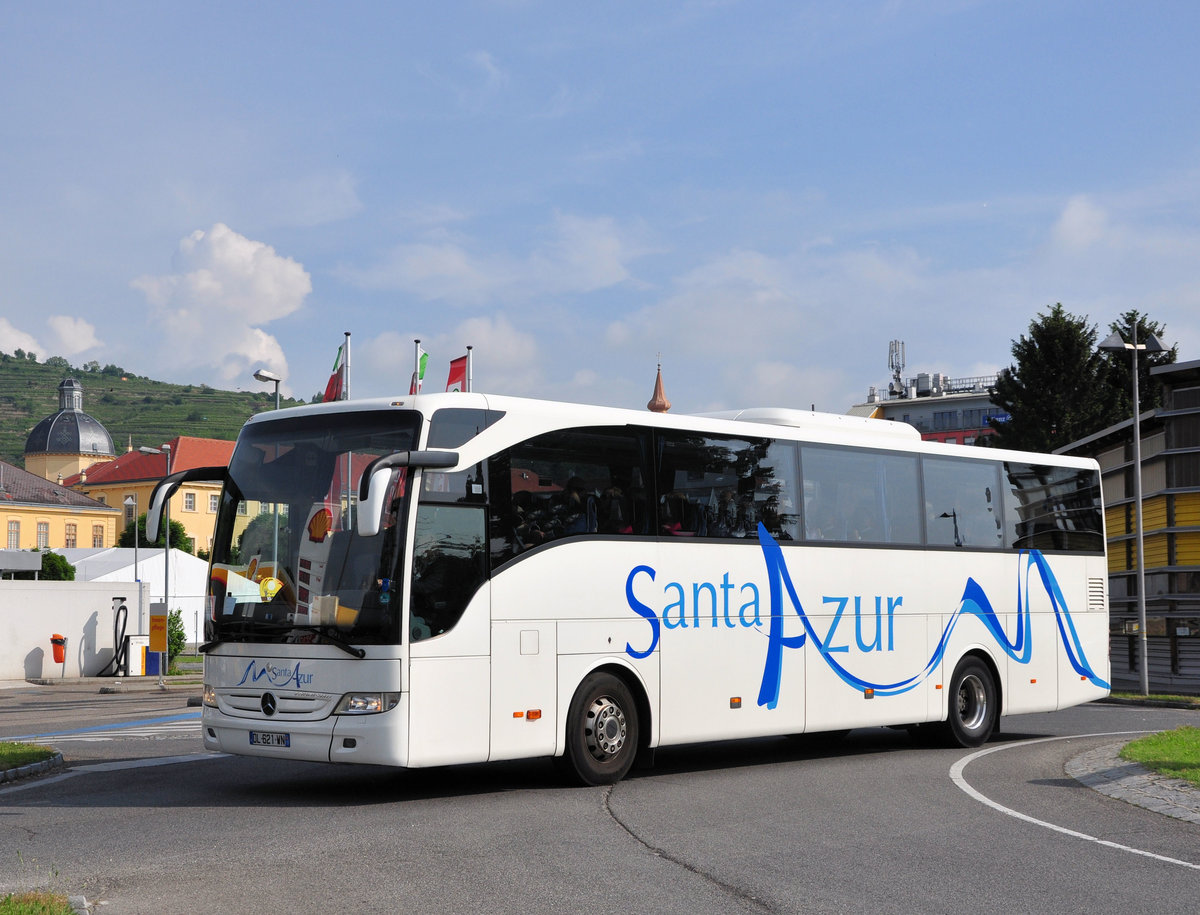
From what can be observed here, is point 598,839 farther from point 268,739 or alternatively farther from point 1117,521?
point 1117,521

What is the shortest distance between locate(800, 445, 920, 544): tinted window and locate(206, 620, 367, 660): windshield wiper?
18.7 ft

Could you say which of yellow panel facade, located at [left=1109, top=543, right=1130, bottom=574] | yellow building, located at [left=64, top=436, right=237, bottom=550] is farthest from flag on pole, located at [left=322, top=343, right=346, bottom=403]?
yellow building, located at [left=64, top=436, right=237, bottom=550]

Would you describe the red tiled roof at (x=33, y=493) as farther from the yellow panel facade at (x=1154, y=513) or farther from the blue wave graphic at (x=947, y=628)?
the blue wave graphic at (x=947, y=628)

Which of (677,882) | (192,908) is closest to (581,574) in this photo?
(677,882)

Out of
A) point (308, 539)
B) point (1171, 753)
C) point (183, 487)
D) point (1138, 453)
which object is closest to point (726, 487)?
point (308, 539)

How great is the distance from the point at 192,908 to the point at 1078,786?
28.4ft

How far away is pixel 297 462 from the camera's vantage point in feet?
38.7

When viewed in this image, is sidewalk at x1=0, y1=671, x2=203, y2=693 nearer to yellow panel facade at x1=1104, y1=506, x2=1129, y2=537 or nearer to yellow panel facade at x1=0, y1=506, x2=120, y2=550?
yellow panel facade at x1=1104, y1=506, x2=1129, y2=537

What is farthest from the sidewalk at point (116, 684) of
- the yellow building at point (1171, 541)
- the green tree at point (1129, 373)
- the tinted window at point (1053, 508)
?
the green tree at point (1129, 373)

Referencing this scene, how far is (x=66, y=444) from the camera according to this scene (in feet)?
498

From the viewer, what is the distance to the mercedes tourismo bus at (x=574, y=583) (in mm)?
11195

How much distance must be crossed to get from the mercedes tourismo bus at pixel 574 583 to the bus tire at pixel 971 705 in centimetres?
4

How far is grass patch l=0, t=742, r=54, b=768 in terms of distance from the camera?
13.7 metres

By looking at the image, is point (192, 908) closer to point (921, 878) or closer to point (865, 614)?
point (921, 878)
